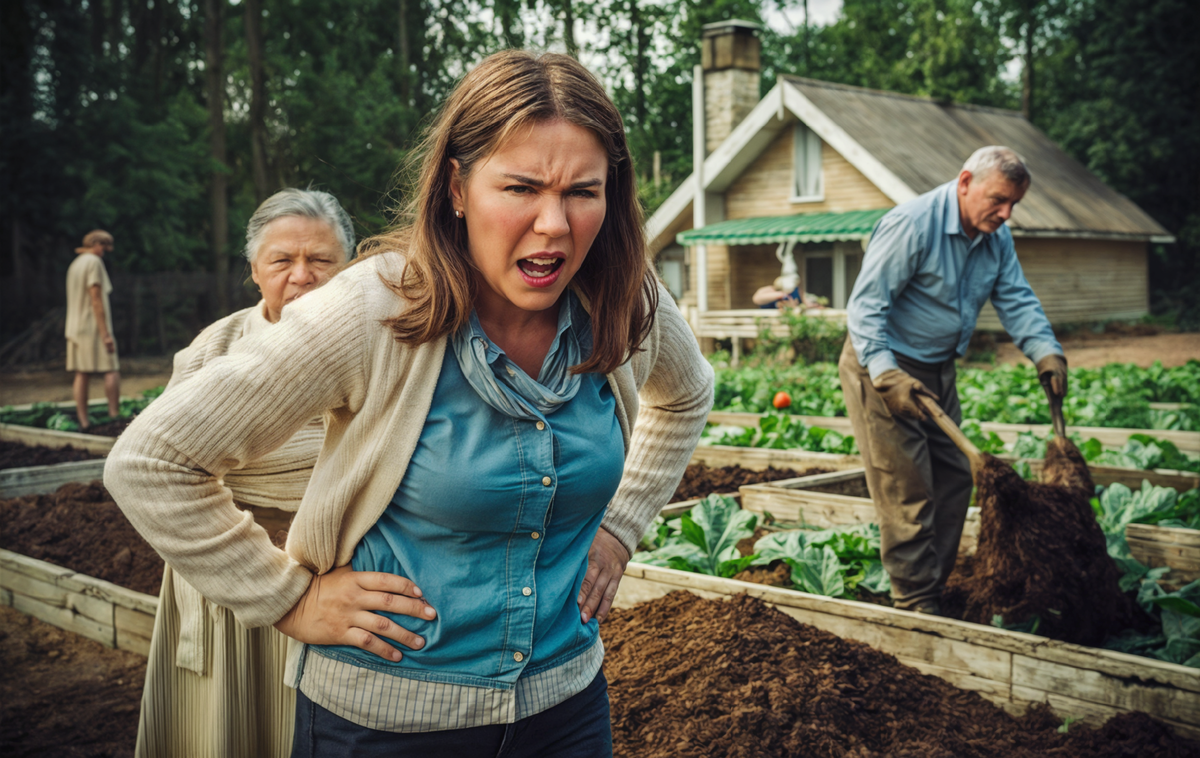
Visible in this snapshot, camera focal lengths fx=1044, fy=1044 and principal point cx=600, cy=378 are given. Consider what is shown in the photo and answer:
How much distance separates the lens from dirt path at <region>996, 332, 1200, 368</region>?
1892 cm

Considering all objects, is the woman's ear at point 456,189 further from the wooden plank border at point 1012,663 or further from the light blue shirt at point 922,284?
the light blue shirt at point 922,284

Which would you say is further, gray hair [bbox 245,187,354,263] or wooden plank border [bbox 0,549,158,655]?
wooden plank border [bbox 0,549,158,655]

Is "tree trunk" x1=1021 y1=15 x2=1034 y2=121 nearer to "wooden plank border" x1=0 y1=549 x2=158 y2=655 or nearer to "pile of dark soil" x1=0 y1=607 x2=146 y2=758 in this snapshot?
"wooden plank border" x1=0 y1=549 x2=158 y2=655

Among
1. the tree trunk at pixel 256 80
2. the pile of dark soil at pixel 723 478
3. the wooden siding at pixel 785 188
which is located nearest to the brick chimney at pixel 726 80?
the wooden siding at pixel 785 188

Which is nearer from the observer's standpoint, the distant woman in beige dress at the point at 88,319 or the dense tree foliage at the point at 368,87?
the distant woman in beige dress at the point at 88,319

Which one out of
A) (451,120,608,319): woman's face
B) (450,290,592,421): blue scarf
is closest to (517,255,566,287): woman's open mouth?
(451,120,608,319): woman's face

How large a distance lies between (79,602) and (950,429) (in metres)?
4.24

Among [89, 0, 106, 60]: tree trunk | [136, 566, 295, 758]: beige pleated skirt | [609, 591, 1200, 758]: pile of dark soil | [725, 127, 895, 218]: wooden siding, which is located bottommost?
[609, 591, 1200, 758]: pile of dark soil

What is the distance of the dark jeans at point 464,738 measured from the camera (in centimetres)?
165

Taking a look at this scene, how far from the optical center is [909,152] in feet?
70.4

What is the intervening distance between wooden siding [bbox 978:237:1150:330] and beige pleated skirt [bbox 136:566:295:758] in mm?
20530

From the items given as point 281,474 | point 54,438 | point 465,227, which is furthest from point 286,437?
point 54,438

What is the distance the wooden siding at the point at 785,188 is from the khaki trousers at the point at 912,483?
17421 millimetres

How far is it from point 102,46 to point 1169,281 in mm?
31894
